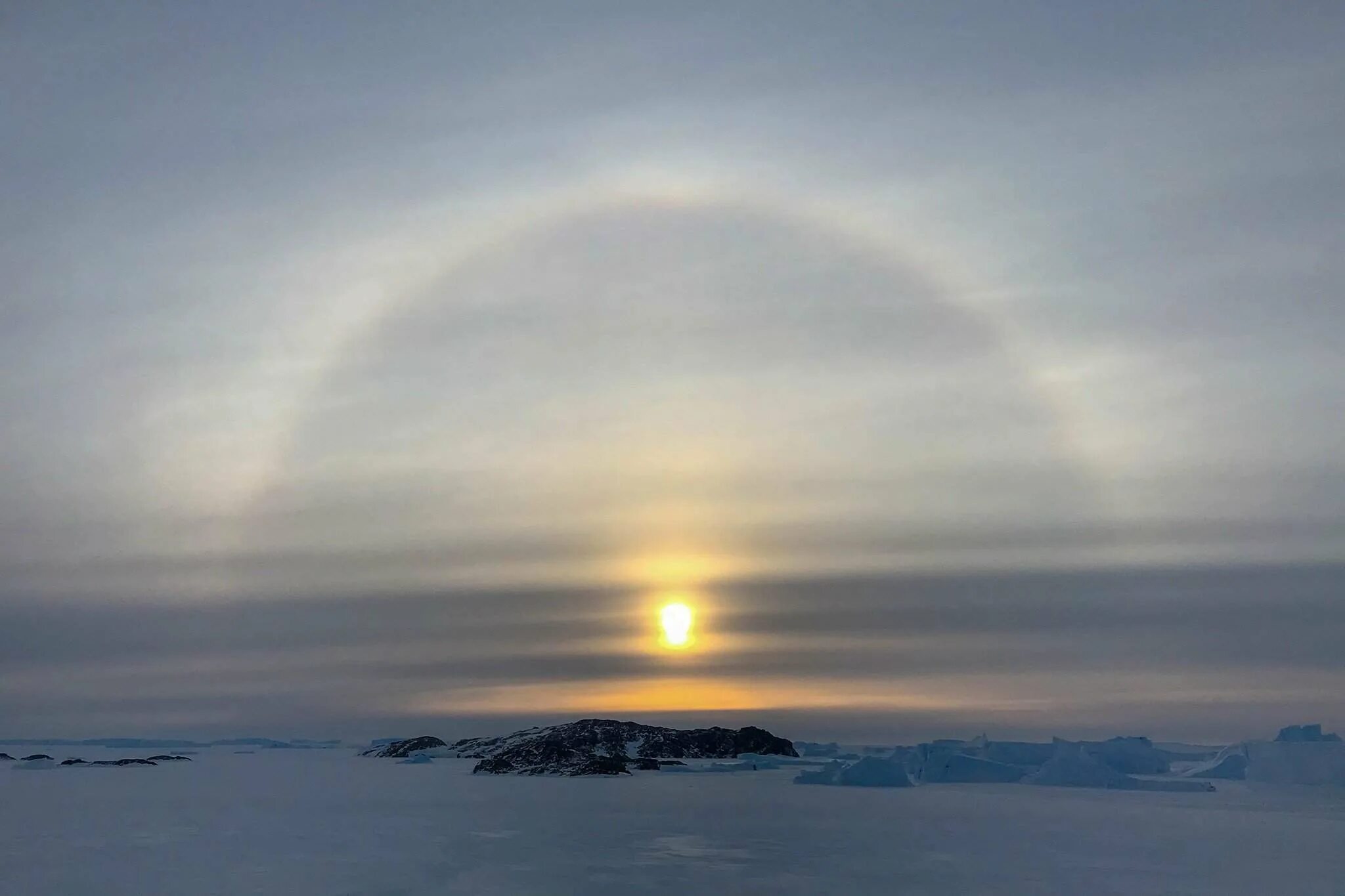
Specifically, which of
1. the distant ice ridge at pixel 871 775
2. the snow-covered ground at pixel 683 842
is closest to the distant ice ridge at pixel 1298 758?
the snow-covered ground at pixel 683 842

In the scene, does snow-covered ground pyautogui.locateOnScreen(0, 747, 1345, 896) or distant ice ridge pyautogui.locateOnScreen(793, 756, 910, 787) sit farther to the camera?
distant ice ridge pyautogui.locateOnScreen(793, 756, 910, 787)

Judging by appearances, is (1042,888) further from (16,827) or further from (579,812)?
(16,827)

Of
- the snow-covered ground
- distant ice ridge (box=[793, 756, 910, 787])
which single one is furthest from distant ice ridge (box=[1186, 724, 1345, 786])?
distant ice ridge (box=[793, 756, 910, 787])

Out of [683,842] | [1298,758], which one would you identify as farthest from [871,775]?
[683,842]

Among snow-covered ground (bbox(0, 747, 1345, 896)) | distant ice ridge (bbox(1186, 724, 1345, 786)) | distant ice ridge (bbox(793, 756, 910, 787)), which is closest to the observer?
snow-covered ground (bbox(0, 747, 1345, 896))

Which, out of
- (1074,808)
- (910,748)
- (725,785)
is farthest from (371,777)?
(1074,808)

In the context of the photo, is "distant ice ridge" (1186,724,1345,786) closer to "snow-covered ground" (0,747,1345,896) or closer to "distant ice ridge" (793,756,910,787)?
"snow-covered ground" (0,747,1345,896)

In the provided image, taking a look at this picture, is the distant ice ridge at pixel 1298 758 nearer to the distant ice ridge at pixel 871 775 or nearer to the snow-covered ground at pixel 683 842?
the snow-covered ground at pixel 683 842

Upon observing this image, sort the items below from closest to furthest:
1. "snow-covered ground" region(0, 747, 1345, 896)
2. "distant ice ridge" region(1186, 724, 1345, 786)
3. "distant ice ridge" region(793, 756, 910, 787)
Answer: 1. "snow-covered ground" region(0, 747, 1345, 896)
2. "distant ice ridge" region(1186, 724, 1345, 786)
3. "distant ice ridge" region(793, 756, 910, 787)

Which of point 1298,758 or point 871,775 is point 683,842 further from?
point 1298,758
